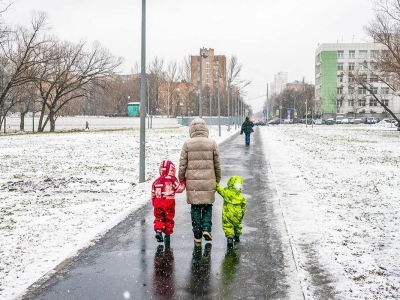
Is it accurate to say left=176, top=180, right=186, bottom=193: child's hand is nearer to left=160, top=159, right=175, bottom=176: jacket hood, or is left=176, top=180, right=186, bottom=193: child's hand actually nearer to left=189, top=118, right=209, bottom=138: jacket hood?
left=160, top=159, right=175, bottom=176: jacket hood

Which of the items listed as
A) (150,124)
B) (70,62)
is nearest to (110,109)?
(150,124)

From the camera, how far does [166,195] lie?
243 inches

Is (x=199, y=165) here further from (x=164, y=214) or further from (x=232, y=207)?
(x=164, y=214)

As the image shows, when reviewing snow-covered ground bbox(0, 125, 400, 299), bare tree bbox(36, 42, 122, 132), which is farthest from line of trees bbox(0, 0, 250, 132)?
snow-covered ground bbox(0, 125, 400, 299)

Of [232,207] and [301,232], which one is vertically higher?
[232,207]

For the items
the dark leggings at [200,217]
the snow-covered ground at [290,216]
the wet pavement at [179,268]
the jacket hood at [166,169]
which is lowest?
the wet pavement at [179,268]

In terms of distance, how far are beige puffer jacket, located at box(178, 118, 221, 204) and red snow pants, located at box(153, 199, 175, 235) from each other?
0.34m

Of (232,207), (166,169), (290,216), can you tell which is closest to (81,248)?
(166,169)

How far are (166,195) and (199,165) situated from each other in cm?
63

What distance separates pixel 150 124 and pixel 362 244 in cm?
6388

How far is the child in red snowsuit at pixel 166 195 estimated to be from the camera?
6172 mm

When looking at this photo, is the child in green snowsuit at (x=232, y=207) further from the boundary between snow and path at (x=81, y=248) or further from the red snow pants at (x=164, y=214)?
the boundary between snow and path at (x=81, y=248)

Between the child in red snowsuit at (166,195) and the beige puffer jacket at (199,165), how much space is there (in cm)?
19

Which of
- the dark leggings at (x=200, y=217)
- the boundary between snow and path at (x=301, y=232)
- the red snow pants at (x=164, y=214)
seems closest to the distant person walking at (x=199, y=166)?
the dark leggings at (x=200, y=217)
